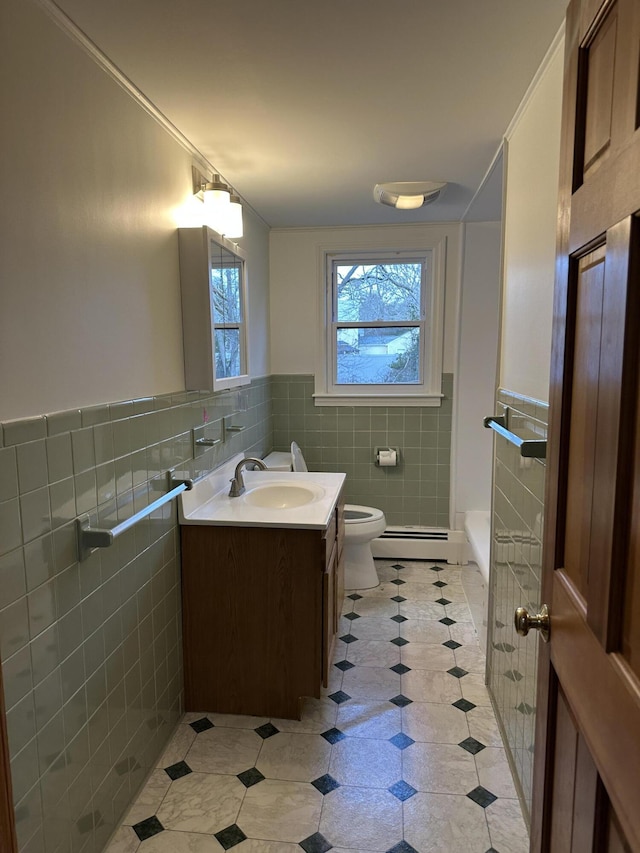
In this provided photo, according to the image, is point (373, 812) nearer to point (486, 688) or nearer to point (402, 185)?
point (486, 688)

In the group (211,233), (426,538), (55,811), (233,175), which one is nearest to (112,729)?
(55,811)

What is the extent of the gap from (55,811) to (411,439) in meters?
2.83

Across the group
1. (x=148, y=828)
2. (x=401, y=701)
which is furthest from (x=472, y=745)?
(x=148, y=828)

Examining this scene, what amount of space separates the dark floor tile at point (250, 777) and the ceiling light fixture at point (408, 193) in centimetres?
256

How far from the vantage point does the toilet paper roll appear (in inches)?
144

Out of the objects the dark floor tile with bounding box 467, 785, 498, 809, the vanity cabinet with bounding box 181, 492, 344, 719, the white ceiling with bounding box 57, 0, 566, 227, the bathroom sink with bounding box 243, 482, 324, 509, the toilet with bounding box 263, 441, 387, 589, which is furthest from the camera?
the toilet with bounding box 263, 441, 387, 589

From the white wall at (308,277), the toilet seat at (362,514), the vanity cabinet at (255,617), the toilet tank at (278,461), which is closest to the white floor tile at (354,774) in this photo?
the vanity cabinet at (255,617)

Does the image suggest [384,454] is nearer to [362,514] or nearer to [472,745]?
Answer: [362,514]

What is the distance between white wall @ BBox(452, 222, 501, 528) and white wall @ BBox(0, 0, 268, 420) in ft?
6.88

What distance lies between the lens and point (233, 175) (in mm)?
2496

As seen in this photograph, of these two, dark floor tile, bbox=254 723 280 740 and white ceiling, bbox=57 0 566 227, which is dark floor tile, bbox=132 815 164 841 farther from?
white ceiling, bbox=57 0 566 227

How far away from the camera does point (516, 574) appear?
1817mm

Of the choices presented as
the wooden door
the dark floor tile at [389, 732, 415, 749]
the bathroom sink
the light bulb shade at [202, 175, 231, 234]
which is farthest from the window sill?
the wooden door

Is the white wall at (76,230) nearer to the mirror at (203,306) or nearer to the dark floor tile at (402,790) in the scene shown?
the mirror at (203,306)
